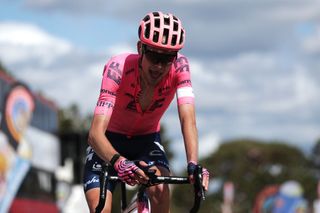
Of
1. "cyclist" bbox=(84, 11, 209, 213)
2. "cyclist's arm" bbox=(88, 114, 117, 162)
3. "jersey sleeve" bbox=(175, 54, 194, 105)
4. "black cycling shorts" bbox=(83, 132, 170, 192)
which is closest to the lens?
"cyclist's arm" bbox=(88, 114, 117, 162)

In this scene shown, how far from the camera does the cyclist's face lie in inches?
402

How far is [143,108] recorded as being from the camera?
1095 centimetres

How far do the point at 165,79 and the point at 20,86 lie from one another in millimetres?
30553

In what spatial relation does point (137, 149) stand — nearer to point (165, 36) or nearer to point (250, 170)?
point (165, 36)

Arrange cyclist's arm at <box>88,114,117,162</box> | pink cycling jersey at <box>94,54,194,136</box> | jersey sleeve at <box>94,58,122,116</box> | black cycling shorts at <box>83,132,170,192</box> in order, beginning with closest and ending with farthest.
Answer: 1. cyclist's arm at <box>88,114,117,162</box>
2. jersey sleeve at <box>94,58,122,116</box>
3. pink cycling jersey at <box>94,54,194,136</box>
4. black cycling shorts at <box>83,132,170,192</box>

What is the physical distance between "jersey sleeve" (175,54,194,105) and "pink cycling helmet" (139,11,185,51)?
0.57 meters

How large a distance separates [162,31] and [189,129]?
964 mm

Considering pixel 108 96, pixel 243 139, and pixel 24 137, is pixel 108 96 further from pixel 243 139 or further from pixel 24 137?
pixel 243 139

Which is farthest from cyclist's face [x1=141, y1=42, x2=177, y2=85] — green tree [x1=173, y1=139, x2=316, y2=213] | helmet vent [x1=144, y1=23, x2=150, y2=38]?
green tree [x1=173, y1=139, x2=316, y2=213]

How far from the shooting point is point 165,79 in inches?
423

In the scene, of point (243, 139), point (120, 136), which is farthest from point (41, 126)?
point (243, 139)

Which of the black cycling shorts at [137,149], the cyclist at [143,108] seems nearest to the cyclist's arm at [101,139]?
the cyclist at [143,108]

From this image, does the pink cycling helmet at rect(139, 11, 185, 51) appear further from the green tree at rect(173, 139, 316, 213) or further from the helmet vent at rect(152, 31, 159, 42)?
the green tree at rect(173, 139, 316, 213)

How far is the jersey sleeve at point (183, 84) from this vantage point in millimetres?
10727
